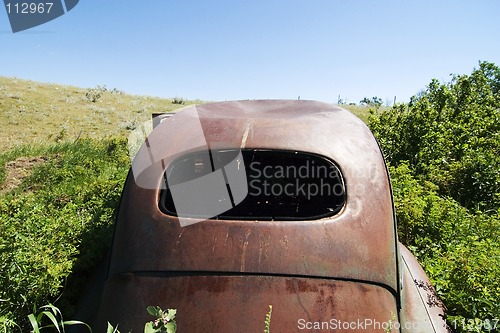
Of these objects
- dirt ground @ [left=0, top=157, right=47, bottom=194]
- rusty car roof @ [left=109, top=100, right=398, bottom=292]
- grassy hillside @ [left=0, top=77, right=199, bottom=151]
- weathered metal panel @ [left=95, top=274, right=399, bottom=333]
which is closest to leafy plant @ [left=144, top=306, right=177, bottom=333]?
weathered metal panel @ [left=95, top=274, right=399, bottom=333]

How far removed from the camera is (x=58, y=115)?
1819 cm

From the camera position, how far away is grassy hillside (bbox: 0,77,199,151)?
48.3 ft

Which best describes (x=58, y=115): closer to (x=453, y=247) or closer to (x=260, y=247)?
(x=453, y=247)

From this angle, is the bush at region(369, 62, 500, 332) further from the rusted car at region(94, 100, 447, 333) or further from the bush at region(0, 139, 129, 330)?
the bush at region(0, 139, 129, 330)

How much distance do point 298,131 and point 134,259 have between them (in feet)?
3.53

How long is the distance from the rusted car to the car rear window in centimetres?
3

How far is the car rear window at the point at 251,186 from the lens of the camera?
211cm

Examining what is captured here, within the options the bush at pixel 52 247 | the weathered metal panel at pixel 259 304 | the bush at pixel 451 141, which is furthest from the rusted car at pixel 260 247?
the bush at pixel 451 141

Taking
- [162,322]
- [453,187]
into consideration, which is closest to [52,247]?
[162,322]

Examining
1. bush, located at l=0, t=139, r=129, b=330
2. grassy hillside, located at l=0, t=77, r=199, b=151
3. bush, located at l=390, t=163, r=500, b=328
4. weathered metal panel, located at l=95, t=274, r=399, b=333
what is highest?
weathered metal panel, located at l=95, t=274, r=399, b=333

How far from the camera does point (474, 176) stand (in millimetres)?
6215

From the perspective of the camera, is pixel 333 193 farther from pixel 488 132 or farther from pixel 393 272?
pixel 488 132

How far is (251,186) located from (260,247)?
1065 mm

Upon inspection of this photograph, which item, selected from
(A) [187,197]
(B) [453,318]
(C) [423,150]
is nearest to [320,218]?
(A) [187,197]
